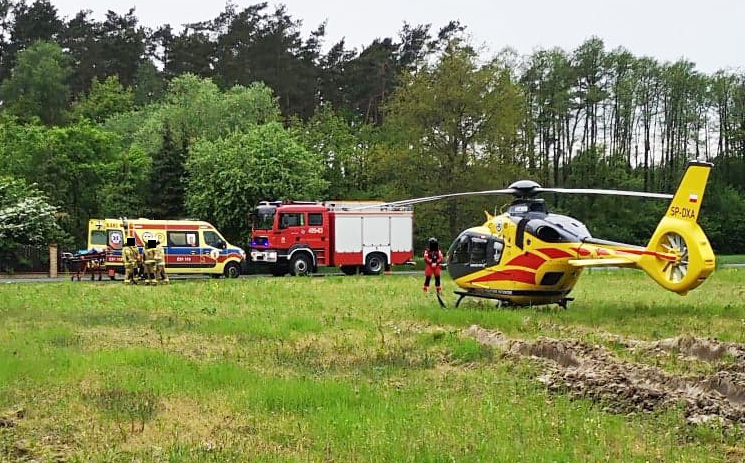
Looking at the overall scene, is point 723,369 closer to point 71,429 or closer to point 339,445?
point 339,445

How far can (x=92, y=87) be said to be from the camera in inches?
2566

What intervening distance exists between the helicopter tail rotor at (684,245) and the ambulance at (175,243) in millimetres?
20393

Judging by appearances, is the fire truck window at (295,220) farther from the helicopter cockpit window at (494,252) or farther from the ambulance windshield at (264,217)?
the helicopter cockpit window at (494,252)

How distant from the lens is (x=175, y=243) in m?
32.6

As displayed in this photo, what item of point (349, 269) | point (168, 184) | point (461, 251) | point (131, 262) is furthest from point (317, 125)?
point (461, 251)

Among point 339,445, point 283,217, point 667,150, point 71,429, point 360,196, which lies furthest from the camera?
point 667,150

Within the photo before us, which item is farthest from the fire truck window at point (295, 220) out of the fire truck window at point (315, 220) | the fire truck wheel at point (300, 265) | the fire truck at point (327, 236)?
the fire truck wheel at point (300, 265)

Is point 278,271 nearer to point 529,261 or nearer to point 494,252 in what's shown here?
point 494,252

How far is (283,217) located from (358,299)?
43.9 ft

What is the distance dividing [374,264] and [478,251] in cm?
1684

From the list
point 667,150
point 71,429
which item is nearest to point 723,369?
point 71,429

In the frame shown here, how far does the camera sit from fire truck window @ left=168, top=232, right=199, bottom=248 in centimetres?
3250

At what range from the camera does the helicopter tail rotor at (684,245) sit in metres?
15.1

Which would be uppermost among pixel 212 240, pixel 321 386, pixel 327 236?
pixel 327 236
